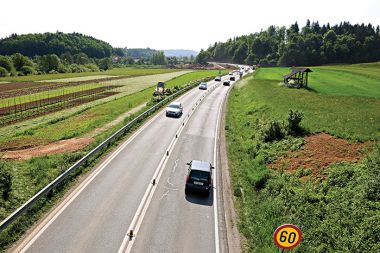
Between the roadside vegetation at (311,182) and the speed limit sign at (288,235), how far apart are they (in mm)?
3914

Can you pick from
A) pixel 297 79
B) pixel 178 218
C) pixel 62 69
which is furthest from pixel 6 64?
pixel 178 218

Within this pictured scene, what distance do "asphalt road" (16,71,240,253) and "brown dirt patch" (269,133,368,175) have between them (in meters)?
5.74

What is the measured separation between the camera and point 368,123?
24.3m

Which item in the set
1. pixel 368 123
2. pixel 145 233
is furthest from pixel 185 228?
pixel 368 123

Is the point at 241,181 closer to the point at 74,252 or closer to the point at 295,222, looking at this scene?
the point at 295,222

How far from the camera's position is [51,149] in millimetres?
24094

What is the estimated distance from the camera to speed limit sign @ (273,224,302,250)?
8422 mm

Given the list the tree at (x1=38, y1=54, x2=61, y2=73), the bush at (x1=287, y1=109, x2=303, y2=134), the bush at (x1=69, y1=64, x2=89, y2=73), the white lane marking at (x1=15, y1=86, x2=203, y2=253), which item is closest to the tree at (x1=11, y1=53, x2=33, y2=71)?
the tree at (x1=38, y1=54, x2=61, y2=73)

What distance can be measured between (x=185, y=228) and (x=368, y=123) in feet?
59.3

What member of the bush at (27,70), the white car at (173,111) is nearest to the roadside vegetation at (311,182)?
the white car at (173,111)

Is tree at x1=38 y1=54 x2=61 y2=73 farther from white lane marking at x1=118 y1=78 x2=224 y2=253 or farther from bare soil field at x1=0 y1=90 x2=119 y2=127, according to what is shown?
white lane marking at x1=118 y1=78 x2=224 y2=253

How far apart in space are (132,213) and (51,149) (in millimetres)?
12526

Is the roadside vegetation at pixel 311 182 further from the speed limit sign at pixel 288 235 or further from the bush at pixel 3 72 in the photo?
the bush at pixel 3 72

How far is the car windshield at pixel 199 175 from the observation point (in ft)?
55.4
